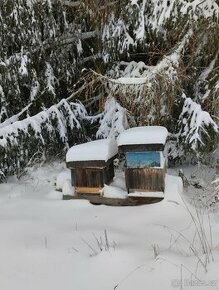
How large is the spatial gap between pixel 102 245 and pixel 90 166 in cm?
117

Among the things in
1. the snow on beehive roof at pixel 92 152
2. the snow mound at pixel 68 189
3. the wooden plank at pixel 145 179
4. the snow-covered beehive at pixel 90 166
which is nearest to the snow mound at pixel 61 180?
the snow mound at pixel 68 189

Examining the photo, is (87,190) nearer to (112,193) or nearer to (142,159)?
(112,193)

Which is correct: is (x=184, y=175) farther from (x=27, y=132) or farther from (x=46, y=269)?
(x=46, y=269)

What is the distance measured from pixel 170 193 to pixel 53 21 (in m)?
2.86

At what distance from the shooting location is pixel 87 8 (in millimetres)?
5168

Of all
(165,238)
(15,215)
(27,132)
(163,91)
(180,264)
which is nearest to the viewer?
(180,264)

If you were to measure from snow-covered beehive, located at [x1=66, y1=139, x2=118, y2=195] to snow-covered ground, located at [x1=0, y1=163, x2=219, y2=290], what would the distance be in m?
0.18

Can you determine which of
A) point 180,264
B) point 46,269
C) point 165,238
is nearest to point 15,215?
point 46,269

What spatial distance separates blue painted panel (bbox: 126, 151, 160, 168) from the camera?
13.1ft

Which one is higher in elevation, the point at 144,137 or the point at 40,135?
the point at 144,137

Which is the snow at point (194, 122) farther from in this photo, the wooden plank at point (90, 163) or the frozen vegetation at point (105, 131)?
the wooden plank at point (90, 163)

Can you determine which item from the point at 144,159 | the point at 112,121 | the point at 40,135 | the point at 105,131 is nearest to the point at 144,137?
the point at 144,159

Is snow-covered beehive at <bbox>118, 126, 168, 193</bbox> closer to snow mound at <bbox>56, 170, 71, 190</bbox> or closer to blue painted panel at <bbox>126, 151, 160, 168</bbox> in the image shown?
blue painted panel at <bbox>126, 151, 160, 168</bbox>

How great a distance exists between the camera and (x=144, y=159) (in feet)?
13.3
